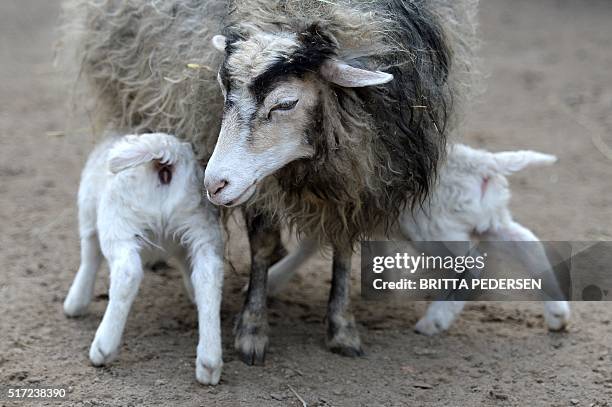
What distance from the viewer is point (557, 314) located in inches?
171

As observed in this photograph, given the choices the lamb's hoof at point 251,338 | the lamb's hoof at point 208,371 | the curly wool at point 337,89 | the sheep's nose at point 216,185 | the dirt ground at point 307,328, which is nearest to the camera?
the sheep's nose at point 216,185

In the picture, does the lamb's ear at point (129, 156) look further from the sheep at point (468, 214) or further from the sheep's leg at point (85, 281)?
the sheep at point (468, 214)

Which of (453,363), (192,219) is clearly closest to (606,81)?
(453,363)

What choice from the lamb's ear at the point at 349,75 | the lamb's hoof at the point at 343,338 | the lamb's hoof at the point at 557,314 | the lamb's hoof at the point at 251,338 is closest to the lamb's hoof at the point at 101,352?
the lamb's hoof at the point at 251,338

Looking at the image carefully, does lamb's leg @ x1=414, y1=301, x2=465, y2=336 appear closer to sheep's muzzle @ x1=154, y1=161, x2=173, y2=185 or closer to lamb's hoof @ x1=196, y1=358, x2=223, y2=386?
lamb's hoof @ x1=196, y1=358, x2=223, y2=386

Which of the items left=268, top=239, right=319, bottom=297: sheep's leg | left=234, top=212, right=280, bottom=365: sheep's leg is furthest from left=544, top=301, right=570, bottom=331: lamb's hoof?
left=234, top=212, right=280, bottom=365: sheep's leg

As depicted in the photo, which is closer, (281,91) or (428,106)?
(281,91)

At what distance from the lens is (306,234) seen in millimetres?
A: 4039

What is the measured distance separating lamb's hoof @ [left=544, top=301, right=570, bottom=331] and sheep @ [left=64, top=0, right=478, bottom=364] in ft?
2.96

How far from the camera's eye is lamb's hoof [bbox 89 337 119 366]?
369 centimetres

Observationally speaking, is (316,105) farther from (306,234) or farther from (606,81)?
(606,81)

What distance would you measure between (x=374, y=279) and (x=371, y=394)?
1.07 m

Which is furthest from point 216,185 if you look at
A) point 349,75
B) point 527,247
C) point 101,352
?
point 527,247

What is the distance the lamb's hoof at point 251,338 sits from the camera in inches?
157
